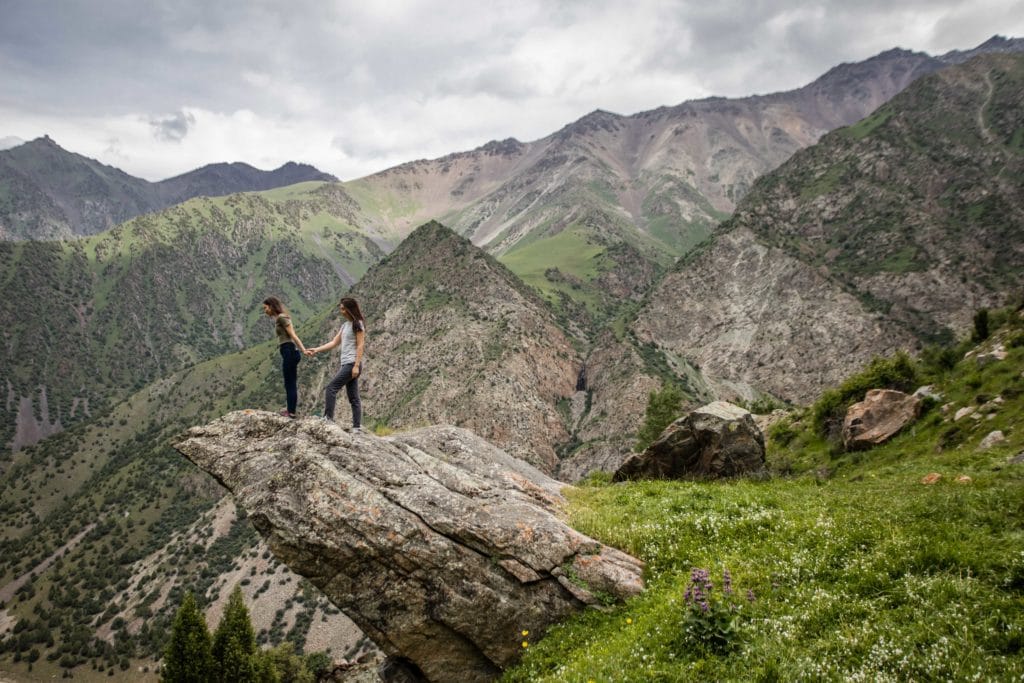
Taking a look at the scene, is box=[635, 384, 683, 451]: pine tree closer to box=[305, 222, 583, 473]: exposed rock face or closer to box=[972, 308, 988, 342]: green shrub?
box=[972, 308, 988, 342]: green shrub

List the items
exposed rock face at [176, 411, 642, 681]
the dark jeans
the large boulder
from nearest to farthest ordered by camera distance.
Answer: exposed rock face at [176, 411, 642, 681] → the dark jeans → the large boulder

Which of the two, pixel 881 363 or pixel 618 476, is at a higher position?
pixel 881 363

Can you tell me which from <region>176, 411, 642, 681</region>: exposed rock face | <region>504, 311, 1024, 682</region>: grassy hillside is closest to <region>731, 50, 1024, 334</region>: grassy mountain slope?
<region>504, 311, 1024, 682</region>: grassy hillside

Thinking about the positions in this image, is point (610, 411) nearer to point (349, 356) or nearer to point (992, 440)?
point (992, 440)

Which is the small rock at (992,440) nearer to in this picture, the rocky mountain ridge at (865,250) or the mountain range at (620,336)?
the mountain range at (620,336)

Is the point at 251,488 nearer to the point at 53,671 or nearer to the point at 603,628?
the point at 603,628

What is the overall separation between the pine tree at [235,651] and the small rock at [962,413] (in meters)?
76.1

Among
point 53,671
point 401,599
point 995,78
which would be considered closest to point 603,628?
point 401,599

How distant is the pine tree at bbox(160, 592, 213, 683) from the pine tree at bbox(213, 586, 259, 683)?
1.41 meters

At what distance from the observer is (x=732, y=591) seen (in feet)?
33.1

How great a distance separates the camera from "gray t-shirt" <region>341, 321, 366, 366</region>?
1794 cm

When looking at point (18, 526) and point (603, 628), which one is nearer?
point (603, 628)

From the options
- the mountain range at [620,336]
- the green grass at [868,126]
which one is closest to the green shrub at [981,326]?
the mountain range at [620,336]

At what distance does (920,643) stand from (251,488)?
16160 millimetres
